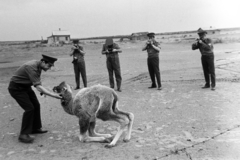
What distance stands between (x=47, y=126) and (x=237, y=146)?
15.7 feet

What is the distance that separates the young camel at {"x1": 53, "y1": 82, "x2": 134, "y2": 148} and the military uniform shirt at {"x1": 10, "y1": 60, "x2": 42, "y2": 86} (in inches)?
20.4

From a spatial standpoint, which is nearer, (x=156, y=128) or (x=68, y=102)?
(x=68, y=102)

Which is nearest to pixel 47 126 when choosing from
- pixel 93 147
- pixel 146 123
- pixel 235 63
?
pixel 93 147

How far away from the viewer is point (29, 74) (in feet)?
17.9

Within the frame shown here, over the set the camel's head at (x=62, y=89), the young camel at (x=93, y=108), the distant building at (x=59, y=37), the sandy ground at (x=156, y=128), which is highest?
the distant building at (x=59, y=37)

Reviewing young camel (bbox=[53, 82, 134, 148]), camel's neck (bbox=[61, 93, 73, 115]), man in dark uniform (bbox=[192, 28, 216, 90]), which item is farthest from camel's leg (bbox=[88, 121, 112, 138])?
man in dark uniform (bbox=[192, 28, 216, 90])

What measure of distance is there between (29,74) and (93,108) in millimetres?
1664

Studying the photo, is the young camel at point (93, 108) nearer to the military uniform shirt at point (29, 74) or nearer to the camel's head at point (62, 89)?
the camel's head at point (62, 89)

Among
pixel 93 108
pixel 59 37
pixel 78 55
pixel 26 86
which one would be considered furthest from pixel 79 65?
pixel 59 37

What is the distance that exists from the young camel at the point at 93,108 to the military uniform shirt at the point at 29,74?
518mm

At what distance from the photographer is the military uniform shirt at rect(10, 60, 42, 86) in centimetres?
544

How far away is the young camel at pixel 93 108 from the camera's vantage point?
17.1 feet

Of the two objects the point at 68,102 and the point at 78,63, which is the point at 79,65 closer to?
the point at 78,63

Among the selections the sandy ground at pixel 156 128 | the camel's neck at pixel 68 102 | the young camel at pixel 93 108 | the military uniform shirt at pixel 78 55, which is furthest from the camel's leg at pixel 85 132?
the military uniform shirt at pixel 78 55
